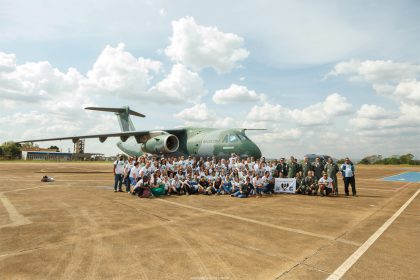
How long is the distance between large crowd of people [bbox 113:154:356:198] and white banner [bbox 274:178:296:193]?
9.6 inches

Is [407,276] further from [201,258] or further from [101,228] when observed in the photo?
[101,228]

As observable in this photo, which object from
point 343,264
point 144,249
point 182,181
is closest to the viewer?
point 343,264

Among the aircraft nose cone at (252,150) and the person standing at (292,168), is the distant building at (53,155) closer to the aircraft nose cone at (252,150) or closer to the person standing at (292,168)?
the aircraft nose cone at (252,150)

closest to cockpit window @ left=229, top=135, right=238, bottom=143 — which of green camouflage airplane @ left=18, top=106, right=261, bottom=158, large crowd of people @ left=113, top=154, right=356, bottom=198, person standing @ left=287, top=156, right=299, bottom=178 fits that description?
green camouflage airplane @ left=18, top=106, right=261, bottom=158

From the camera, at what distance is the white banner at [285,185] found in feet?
48.7

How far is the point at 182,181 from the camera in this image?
14.3m

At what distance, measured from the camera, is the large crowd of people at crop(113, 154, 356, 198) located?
44.5 ft

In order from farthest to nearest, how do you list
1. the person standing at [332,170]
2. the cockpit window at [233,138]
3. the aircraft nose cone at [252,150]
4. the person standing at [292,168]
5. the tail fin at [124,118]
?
the tail fin at [124,118]
the cockpit window at [233,138]
the aircraft nose cone at [252,150]
the person standing at [292,168]
the person standing at [332,170]

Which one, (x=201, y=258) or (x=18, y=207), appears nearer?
(x=201, y=258)

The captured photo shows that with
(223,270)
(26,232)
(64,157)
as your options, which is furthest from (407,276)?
(64,157)

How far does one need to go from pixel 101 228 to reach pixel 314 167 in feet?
37.9

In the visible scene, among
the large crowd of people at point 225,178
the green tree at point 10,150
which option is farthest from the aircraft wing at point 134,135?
the green tree at point 10,150

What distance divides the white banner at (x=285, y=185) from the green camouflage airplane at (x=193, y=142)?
4.76m

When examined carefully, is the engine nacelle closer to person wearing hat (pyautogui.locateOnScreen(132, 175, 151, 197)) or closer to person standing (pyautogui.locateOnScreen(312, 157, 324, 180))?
person wearing hat (pyautogui.locateOnScreen(132, 175, 151, 197))
